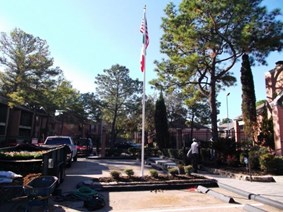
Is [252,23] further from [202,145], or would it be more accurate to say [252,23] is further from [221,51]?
[202,145]

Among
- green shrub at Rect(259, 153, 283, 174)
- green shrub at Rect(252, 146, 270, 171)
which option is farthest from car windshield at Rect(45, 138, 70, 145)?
green shrub at Rect(259, 153, 283, 174)

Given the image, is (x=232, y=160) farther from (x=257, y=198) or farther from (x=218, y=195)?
(x=257, y=198)

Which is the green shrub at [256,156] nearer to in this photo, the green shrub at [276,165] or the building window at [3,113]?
the green shrub at [276,165]

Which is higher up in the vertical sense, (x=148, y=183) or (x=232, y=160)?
(x=232, y=160)

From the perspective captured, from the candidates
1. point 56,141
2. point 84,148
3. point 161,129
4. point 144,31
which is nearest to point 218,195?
point 144,31

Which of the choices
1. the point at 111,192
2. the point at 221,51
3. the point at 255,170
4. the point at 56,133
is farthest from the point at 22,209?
the point at 56,133

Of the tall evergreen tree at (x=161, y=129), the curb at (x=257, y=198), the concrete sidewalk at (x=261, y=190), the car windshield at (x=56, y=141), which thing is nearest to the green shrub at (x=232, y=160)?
the concrete sidewalk at (x=261, y=190)

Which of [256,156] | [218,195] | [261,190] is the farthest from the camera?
[256,156]

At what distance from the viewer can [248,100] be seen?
725 inches

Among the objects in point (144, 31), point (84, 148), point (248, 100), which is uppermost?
point (144, 31)

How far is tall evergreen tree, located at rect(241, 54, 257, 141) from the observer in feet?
56.4

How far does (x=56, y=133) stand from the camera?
6756cm

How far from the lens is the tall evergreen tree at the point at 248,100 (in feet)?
56.4

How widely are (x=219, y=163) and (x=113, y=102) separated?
31871mm
